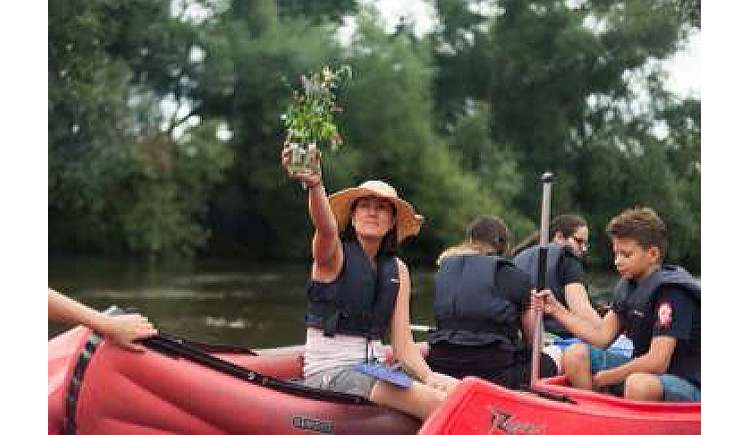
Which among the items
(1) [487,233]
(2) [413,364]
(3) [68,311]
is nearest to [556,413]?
(2) [413,364]

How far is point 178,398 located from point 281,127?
1285 centimetres

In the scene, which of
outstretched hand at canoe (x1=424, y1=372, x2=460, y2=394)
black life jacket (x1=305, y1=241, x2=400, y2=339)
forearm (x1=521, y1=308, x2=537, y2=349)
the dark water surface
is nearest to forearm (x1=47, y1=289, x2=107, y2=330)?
black life jacket (x1=305, y1=241, x2=400, y2=339)

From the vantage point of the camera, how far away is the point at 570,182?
1462cm

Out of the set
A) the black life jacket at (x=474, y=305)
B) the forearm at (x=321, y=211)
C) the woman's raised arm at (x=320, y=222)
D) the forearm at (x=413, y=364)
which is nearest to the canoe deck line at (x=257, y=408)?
the forearm at (x=413, y=364)

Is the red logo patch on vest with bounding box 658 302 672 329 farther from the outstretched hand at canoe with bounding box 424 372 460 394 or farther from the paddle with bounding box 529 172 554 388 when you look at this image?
the outstretched hand at canoe with bounding box 424 372 460 394

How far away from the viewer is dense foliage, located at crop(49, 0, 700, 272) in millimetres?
13680

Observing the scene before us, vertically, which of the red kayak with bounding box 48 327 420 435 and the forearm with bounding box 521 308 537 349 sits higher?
the forearm with bounding box 521 308 537 349

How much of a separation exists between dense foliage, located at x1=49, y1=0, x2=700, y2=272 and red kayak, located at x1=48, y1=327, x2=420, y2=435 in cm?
1036

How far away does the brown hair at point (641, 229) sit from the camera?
253 cm

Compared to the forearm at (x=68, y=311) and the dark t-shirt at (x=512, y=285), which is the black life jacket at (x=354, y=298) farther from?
the forearm at (x=68, y=311)

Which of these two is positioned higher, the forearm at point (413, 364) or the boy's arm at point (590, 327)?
the boy's arm at point (590, 327)

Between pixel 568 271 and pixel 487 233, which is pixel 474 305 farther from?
pixel 568 271

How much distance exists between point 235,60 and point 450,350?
1328 cm

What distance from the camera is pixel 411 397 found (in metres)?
2.53
